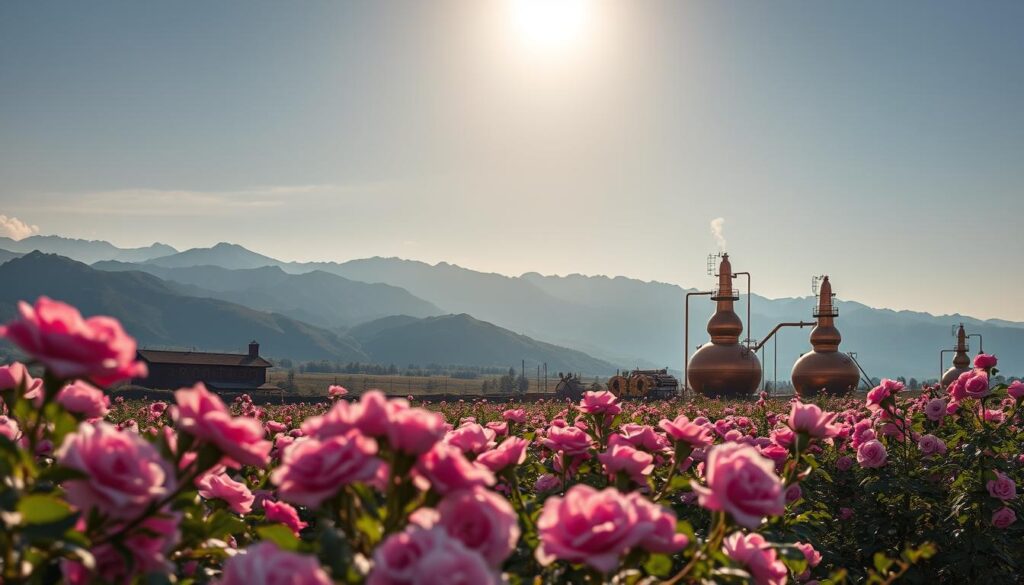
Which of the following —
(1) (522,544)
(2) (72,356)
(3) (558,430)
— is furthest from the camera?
(3) (558,430)

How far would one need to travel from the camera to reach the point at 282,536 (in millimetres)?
2461

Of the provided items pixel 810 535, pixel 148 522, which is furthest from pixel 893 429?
pixel 148 522

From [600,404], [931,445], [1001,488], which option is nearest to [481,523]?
[600,404]

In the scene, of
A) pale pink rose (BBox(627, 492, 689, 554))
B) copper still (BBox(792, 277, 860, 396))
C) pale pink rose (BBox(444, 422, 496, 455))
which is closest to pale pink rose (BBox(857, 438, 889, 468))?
pale pink rose (BBox(444, 422, 496, 455))

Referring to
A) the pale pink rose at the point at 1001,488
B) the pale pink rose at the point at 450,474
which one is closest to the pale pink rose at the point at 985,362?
the pale pink rose at the point at 1001,488

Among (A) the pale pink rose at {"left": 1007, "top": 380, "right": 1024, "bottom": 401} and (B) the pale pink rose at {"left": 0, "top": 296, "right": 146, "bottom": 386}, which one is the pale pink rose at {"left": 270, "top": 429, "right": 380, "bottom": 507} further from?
(A) the pale pink rose at {"left": 1007, "top": 380, "right": 1024, "bottom": 401}

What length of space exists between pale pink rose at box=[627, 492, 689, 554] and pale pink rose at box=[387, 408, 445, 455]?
2.15ft

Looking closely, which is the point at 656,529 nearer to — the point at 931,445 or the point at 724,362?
the point at 931,445

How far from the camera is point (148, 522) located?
2.34 m

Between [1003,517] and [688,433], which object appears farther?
[1003,517]

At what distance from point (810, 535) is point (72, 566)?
5.32 m

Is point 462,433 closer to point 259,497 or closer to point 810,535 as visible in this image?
point 259,497

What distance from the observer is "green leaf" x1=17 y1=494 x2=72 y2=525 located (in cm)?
206

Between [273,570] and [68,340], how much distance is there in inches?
33.5
